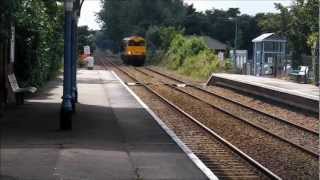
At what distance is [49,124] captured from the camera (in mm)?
16328

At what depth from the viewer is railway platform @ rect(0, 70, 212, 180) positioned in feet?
33.1

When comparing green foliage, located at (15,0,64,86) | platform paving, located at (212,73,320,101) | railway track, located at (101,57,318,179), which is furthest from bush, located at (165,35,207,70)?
railway track, located at (101,57,318,179)

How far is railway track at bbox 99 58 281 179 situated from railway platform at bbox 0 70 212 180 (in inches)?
17.7

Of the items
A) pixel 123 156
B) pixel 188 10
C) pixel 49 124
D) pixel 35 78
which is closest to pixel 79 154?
pixel 123 156

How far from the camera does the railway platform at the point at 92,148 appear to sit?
10094mm

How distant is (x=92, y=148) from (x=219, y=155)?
7.97 feet

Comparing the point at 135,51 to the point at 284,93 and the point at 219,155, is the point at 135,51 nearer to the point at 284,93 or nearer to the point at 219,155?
the point at 284,93

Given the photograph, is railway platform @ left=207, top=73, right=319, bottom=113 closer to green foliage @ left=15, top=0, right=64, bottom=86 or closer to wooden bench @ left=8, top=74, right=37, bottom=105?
wooden bench @ left=8, top=74, right=37, bottom=105

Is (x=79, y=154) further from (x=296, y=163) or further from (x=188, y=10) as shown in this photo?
(x=188, y=10)

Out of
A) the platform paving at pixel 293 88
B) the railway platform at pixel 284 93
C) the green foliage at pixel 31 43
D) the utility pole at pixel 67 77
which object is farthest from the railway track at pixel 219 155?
the green foliage at pixel 31 43

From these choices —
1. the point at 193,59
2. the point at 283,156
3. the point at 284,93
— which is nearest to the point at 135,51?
the point at 193,59

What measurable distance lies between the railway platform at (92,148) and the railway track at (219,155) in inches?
17.7

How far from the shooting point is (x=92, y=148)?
41.1 ft

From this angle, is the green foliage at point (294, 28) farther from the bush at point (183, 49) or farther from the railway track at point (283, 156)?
the railway track at point (283, 156)
